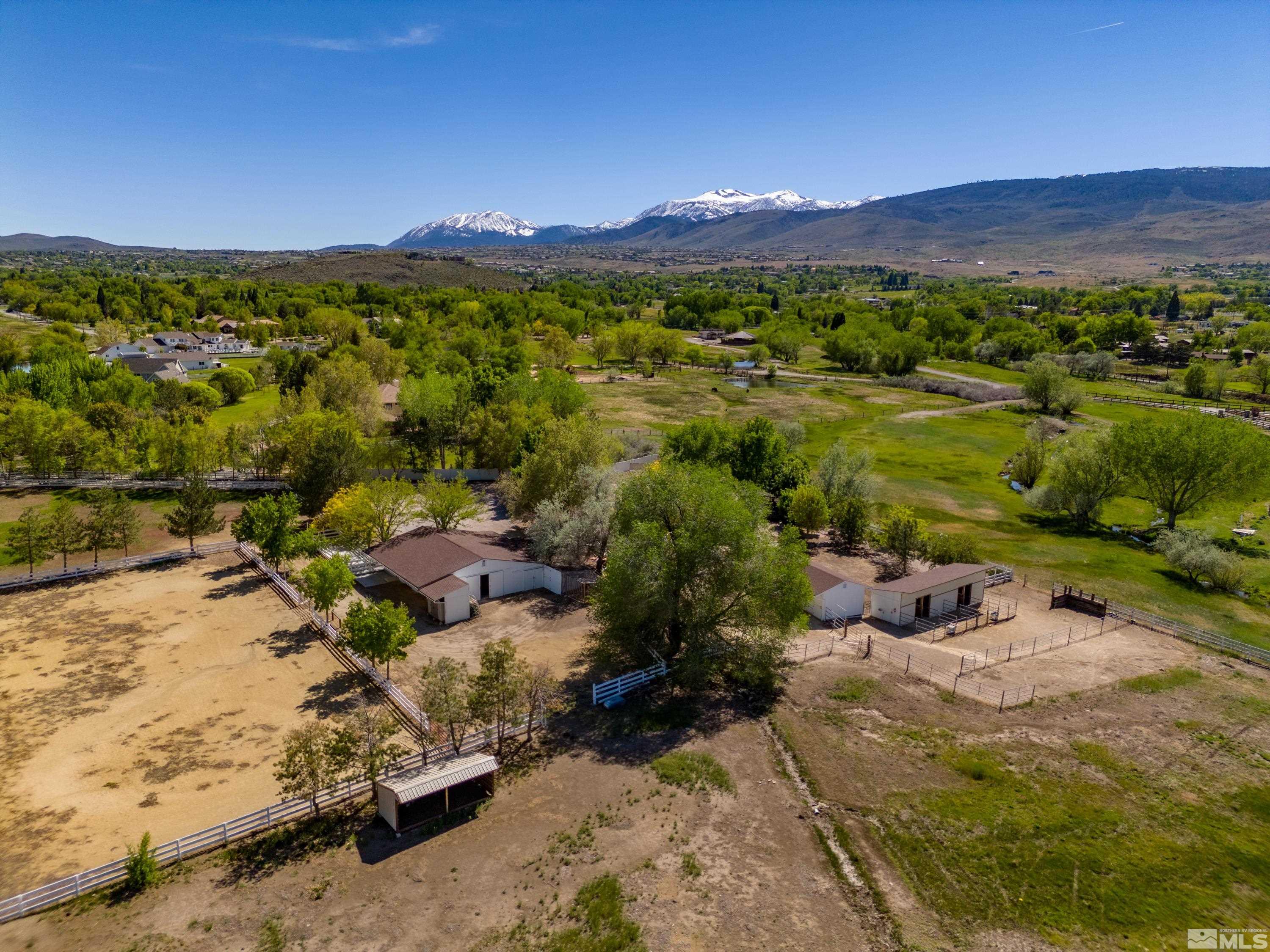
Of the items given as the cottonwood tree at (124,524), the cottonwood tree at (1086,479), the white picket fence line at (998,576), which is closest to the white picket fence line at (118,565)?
the cottonwood tree at (124,524)

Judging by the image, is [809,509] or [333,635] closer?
[333,635]

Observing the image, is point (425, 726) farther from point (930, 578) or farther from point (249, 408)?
point (249, 408)

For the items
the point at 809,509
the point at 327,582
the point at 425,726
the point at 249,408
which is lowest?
the point at 425,726

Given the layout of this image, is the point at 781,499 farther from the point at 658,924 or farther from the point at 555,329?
the point at 555,329

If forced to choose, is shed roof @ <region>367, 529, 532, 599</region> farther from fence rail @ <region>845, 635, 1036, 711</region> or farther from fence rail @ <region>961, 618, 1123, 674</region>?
fence rail @ <region>961, 618, 1123, 674</region>

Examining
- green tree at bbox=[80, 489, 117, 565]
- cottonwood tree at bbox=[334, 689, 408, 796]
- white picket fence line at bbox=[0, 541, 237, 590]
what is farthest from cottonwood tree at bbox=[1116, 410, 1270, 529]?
green tree at bbox=[80, 489, 117, 565]

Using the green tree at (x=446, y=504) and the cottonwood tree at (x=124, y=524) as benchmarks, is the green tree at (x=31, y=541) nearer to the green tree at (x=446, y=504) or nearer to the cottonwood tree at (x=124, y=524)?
the cottonwood tree at (x=124, y=524)

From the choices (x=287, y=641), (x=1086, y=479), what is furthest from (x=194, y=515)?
(x=1086, y=479)
